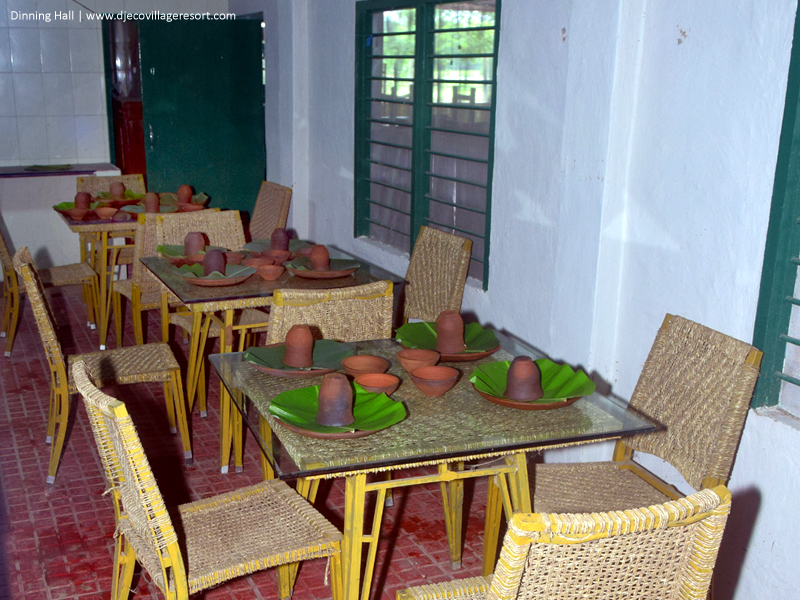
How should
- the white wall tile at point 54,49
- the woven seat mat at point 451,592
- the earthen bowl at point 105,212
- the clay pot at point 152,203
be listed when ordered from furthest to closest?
the white wall tile at point 54,49 < the clay pot at point 152,203 < the earthen bowl at point 105,212 < the woven seat mat at point 451,592

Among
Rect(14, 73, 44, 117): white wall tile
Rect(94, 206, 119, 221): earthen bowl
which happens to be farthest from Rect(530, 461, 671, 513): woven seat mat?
Rect(14, 73, 44, 117): white wall tile

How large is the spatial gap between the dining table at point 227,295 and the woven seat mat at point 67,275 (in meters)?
1.25

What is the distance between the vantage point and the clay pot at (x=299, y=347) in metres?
2.17

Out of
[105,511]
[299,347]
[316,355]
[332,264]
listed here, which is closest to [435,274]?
[332,264]

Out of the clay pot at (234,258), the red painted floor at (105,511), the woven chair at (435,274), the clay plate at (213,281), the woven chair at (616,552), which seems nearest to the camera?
the woven chair at (616,552)

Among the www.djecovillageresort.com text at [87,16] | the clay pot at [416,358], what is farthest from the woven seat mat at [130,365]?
the www.djecovillageresort.com text at [87,16]

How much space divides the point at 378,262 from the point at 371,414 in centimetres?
259

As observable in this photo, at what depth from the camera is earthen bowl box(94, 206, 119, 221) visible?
4242 millimetres

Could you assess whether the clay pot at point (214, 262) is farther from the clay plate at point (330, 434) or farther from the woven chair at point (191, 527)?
the clay plate at point (330, 434)

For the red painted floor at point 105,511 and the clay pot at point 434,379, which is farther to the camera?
the red painted floor at point 105,511

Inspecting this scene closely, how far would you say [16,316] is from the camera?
452 centimetres

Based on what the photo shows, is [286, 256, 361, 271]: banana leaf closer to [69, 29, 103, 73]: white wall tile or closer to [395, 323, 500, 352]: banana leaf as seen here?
[395, 323, 500, 352]: banana leaf

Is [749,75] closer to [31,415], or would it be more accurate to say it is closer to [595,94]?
[595,94]

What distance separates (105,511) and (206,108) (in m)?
3.57
